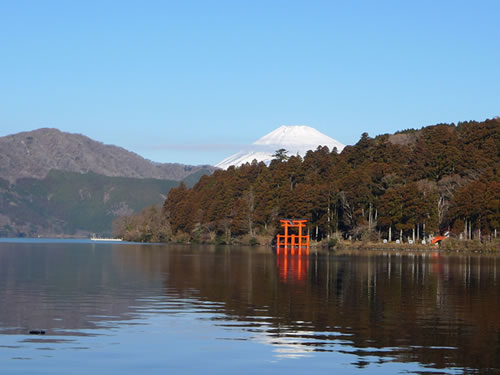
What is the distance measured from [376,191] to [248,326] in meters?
105

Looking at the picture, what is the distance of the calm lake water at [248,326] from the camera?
1909 centimetres

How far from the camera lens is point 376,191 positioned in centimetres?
12875

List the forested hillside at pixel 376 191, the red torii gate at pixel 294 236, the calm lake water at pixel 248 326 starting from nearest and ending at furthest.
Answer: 1. the calm lake water at pixel 248 326
2. the forested hillside at pixel 376 191
3. the red torii gate at pixel 294 236

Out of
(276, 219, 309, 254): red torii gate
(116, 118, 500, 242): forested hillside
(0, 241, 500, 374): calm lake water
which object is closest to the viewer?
(0, 241, 500, 374): calm lake water

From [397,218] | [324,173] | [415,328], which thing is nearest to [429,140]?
[324,173]

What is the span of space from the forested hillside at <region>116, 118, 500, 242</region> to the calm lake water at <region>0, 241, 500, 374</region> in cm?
6979

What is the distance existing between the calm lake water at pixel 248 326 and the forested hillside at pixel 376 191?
229ft

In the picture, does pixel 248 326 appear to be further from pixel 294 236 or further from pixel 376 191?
pixel 376 191

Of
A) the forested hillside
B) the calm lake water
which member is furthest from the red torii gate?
the calm lake water

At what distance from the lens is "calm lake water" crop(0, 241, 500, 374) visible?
19094 millimetres

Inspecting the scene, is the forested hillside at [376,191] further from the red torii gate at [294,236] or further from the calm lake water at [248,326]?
the calm lake water at [248,326]

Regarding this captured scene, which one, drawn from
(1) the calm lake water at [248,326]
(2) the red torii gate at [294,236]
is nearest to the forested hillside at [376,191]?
(2) the red torii gate at [294,236]

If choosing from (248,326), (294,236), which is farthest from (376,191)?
(248,326)

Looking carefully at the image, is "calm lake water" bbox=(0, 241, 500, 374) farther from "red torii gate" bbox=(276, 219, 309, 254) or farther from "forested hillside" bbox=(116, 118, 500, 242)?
"red torii gate" bbox=(276, 219, 309, 254)
